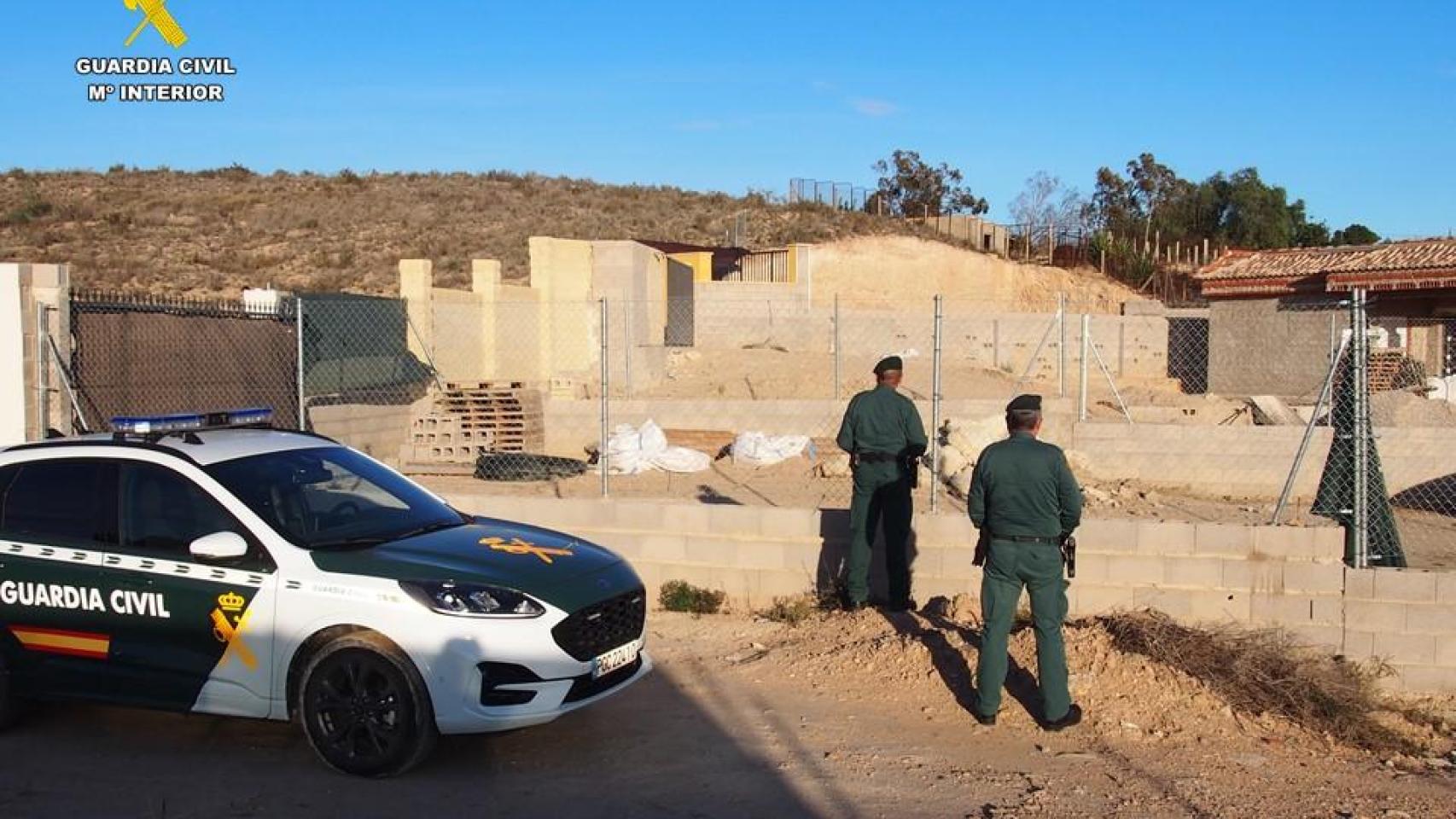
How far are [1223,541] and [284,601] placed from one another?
5.70 metres

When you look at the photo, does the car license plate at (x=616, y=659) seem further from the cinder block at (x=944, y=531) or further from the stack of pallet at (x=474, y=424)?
the stack of pallet at (x=474, y=424)

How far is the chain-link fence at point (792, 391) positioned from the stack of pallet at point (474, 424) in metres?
0.03

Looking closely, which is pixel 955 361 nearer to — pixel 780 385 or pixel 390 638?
pixel 780 385

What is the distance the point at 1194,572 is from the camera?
7785 millimetres

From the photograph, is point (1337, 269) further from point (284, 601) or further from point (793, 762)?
point (284, 601)

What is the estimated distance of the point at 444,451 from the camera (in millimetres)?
16453

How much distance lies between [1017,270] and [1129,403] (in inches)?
725

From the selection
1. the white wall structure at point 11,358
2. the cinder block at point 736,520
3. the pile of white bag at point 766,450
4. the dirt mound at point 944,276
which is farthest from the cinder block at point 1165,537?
the dirt mound at point 944,276

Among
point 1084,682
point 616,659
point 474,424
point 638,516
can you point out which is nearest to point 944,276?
point 474,424

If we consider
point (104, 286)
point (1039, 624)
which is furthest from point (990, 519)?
point (104, 286)

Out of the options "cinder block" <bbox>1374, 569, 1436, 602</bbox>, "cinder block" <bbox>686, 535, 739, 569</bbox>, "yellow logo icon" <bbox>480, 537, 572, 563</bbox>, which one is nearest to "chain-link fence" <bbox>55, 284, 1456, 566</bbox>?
"cinder block" <bbox>1374, 569, 1436, 602</bbox>

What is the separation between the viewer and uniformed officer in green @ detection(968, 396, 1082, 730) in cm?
596

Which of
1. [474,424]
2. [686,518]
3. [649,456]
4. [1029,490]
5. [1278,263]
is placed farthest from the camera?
[1278,263]

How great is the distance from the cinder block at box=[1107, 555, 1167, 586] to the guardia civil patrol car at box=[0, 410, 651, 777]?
361 cm
